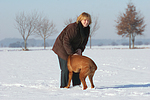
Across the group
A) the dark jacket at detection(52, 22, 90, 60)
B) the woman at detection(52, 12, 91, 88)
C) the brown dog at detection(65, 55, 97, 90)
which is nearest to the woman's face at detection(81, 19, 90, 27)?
the woman at detection(52, 12, 91, 88)

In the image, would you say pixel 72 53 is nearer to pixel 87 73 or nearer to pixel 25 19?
pixel 87 73

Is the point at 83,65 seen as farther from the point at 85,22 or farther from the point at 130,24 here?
the point at 130,24

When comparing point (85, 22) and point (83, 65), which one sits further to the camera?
point (85, 22)

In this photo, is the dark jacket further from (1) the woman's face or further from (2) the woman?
(1) the woman's face

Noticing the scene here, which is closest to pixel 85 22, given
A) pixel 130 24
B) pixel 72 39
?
pixel 72 39

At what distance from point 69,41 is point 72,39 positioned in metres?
0.10

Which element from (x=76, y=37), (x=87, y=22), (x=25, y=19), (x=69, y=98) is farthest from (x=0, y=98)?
(x=25, y=19)

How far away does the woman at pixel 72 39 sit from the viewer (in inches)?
190

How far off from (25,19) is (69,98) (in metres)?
39.1

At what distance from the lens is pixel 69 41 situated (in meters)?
4.87

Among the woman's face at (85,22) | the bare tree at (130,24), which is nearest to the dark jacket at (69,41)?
the woman's face at (85,22)

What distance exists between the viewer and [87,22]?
15.8ft

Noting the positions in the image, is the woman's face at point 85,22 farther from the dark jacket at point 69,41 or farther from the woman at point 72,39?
the dark jacket at point 69,41

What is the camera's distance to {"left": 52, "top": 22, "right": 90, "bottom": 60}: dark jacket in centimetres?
485
